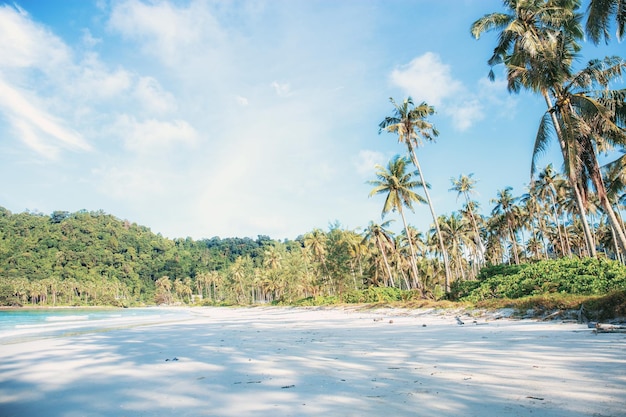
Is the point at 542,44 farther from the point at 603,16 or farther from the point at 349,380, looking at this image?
the point at 349,380

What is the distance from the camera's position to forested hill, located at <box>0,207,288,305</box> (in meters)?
97.0

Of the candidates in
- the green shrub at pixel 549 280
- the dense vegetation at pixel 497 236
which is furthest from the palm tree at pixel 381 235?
the green shrub at pixel 549 280

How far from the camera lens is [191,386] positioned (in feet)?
14.0

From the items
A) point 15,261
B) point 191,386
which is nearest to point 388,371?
point 191,386

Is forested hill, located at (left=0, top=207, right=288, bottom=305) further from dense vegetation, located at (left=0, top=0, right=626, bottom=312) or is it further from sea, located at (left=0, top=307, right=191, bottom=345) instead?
sea, located at (left=0, top=307, right=191, bottom=345)

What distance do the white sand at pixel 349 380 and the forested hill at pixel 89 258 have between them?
364ft

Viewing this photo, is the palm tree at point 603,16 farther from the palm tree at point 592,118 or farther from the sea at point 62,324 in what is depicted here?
the sea at point 62,324

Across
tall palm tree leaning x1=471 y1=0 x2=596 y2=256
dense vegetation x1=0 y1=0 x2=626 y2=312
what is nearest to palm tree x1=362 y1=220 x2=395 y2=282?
dense vegetation x1=0 y1=0 x2=626 y2=312

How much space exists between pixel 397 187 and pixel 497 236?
100 feet

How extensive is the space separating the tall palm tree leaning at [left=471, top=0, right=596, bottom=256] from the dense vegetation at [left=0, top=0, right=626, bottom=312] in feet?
0.16

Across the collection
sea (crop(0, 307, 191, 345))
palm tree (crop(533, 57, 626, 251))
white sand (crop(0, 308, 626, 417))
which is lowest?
sea (crop(0, 307, 191, 345))

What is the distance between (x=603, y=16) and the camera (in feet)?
32.2

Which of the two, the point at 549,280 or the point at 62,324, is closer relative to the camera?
the point at 549,280

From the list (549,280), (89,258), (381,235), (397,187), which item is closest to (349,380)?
(549,280)
